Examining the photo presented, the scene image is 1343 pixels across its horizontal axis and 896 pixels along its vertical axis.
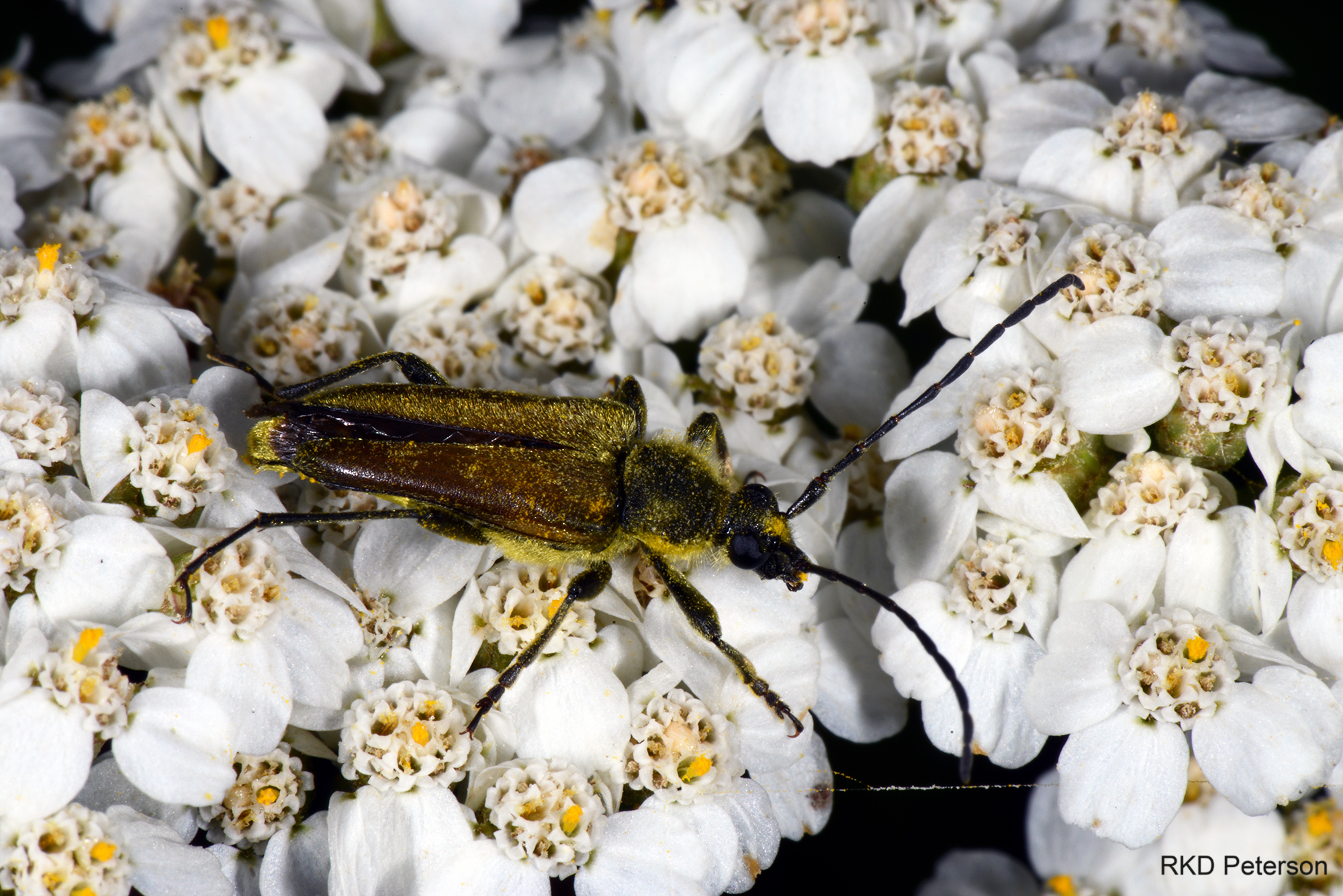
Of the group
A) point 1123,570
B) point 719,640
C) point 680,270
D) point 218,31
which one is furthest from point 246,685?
point 218,31

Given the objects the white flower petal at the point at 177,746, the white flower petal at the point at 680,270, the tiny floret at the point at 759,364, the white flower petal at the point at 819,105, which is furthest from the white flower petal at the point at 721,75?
the white flower petal at the point at 177,746

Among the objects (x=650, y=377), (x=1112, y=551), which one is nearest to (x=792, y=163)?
(x=650, y=377)

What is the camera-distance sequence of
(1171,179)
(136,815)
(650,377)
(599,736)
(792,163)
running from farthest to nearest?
1. (792,163)
2. (650,377)
3. (1171,179)
4. (599,736)
5. (136,815)

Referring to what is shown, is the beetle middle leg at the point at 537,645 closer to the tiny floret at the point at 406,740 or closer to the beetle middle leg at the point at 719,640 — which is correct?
the tiny floret at the point at 406,740

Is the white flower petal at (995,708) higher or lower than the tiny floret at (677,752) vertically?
lower

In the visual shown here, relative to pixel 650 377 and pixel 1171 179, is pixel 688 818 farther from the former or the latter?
pixel 1171 179

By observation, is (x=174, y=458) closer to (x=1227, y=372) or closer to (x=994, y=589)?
(x=994, y=589)
